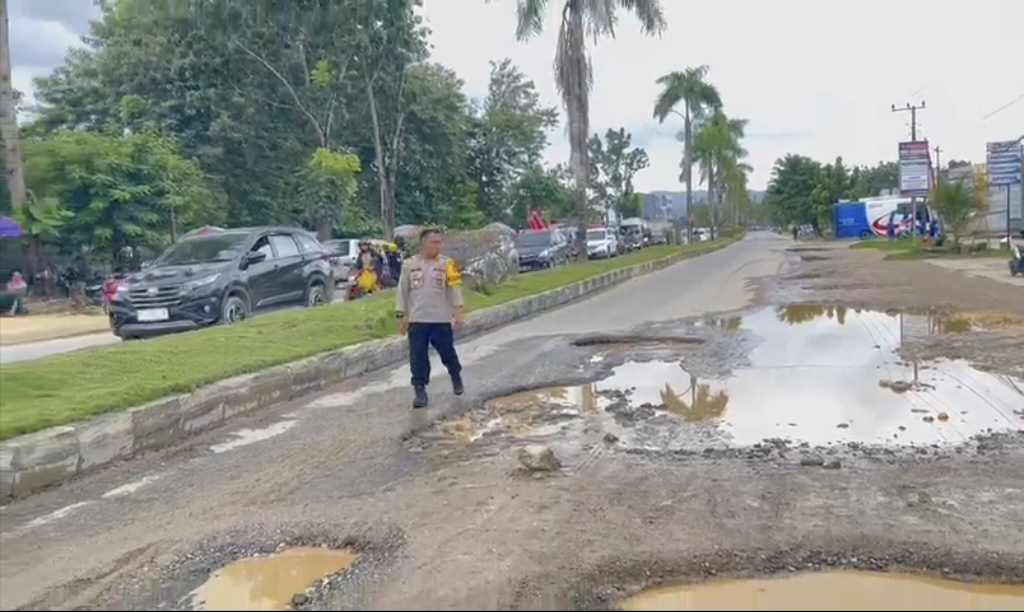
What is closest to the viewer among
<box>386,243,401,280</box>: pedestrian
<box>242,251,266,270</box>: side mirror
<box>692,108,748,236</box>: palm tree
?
<box>242,251,266,270</box>: side mirror

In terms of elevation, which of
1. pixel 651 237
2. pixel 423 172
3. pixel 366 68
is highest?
pixel 366 68

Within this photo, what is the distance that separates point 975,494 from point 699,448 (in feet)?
5.73

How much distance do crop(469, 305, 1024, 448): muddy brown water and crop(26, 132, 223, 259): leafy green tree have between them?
706 inches

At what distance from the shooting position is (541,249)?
116ft

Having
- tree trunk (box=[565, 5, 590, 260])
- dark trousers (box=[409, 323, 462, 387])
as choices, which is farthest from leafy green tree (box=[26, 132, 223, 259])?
dark trousers (box=[409, 323, 462, 387])

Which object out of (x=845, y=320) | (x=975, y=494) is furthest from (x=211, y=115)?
(x=975, y=494)

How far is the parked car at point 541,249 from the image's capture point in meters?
35.2

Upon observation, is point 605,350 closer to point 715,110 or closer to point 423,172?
point 423,172

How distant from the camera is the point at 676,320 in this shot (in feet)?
48.4

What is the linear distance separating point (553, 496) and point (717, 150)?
66.3m

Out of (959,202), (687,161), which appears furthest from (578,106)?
(687,161)

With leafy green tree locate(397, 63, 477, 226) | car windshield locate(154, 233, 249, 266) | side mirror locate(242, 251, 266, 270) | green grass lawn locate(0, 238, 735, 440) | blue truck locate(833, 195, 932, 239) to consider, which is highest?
leafy green tree locate(397, 63, 477, 226)

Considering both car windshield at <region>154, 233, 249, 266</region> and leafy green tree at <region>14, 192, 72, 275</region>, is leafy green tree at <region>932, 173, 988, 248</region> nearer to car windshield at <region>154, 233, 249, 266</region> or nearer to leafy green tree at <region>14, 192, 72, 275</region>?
car windshield at <region>154, 233, 249, 266</region>

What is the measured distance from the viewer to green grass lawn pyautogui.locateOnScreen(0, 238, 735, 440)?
697cm
